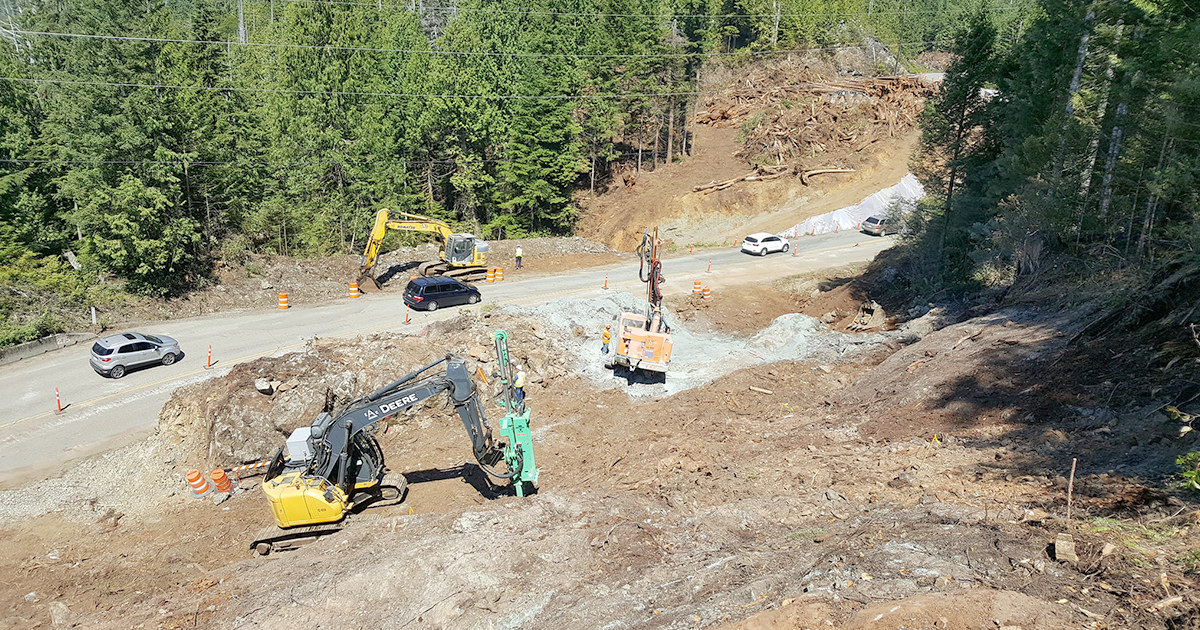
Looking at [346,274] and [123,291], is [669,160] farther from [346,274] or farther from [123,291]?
[123,291]

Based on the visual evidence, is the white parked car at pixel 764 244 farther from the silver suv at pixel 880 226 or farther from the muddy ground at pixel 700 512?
the muddy ground at pixel 700 512

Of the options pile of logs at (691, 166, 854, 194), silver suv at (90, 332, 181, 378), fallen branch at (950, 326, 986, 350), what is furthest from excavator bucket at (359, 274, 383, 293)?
pile of logs at (691, 166, 854, 194)

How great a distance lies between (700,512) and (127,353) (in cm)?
2188

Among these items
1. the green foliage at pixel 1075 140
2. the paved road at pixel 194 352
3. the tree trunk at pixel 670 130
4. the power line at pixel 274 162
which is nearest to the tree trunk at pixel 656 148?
the tree trunk at pixel 670 130

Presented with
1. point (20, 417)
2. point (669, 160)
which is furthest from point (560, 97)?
point (20, 417)

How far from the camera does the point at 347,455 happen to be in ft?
51.0

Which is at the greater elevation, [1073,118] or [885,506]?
[1073,118]

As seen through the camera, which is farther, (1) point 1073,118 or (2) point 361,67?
(2) point 361,67

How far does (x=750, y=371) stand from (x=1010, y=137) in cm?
1746

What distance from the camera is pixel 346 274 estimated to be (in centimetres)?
3631

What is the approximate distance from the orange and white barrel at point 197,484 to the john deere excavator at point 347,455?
3404 millimetres

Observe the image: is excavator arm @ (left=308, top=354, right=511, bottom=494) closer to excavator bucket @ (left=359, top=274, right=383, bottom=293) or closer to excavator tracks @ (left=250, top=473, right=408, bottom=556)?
excavator tracks @ (left=250, top=473, right=408, bottom=556)

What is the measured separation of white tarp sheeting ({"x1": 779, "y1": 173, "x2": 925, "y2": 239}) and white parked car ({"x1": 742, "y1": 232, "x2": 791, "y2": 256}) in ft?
14.5

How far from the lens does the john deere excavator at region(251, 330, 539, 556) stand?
1484 centimetres
